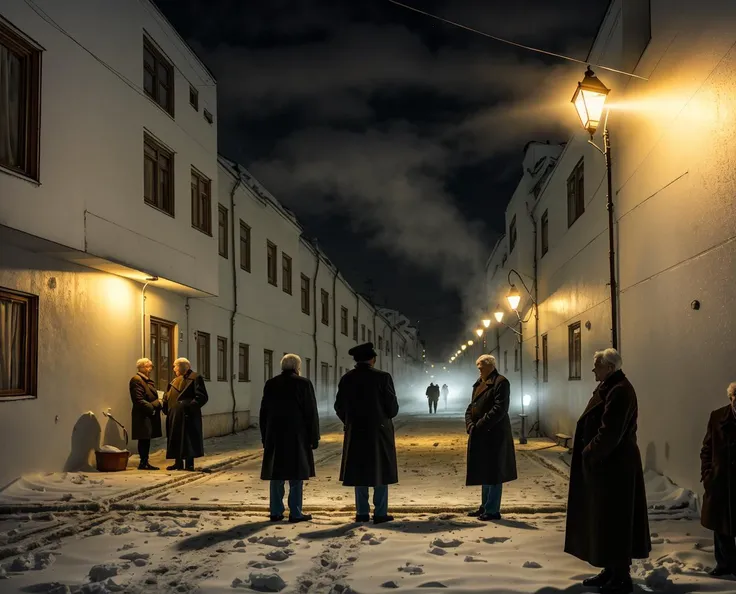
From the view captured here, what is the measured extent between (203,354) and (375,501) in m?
12.4

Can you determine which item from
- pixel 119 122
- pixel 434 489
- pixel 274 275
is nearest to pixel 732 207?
pixel 434 489

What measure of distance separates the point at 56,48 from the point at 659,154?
8.19 metres

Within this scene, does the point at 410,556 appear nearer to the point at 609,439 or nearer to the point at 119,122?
the point at 609,439

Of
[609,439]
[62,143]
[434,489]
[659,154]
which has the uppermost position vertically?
[62,143]

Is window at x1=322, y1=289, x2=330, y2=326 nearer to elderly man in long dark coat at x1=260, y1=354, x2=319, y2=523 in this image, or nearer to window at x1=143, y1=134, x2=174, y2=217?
window at x1=143, y1=134, x2=174, y2=217

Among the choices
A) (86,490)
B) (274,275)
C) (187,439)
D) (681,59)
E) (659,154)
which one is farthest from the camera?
(274,275)

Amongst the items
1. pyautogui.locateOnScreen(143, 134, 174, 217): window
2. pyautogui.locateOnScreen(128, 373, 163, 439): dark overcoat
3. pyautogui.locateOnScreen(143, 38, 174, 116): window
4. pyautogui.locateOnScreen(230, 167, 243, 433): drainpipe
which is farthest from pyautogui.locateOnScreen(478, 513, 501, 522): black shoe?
pyautogui.locateOnScreen(230, 167, 243, 433): drainpipe

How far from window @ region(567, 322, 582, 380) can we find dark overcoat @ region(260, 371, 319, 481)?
8.20 meters

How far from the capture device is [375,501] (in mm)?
8312

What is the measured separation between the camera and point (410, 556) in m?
6.71

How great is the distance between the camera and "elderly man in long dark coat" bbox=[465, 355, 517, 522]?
27.5 ft

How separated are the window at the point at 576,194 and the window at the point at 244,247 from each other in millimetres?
9716

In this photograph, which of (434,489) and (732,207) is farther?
(434,489)

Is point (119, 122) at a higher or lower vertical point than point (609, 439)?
higher
